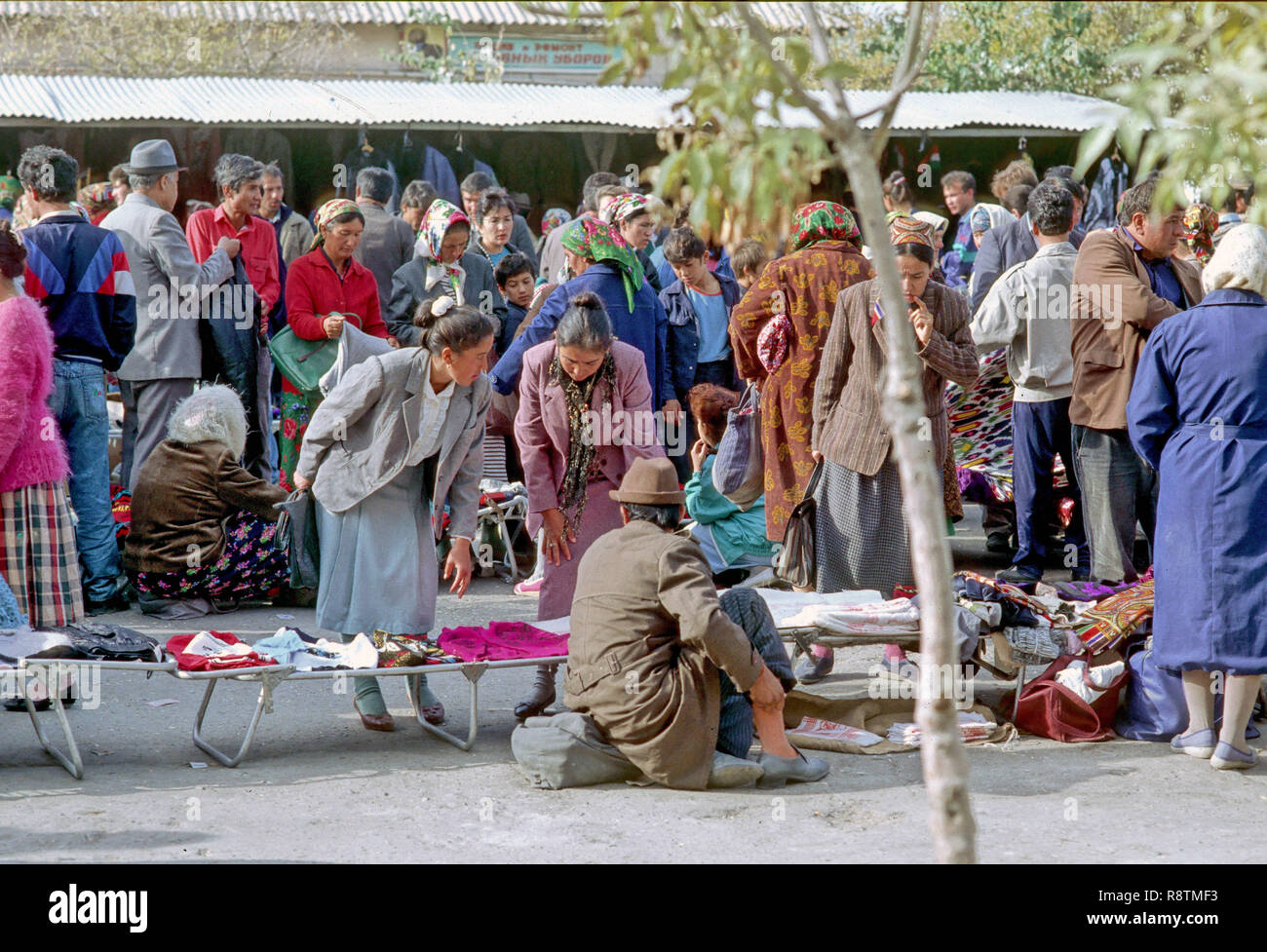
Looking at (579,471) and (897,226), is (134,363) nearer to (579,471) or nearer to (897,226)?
(579,471)

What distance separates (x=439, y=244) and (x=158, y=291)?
1680mm

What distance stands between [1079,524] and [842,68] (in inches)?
244

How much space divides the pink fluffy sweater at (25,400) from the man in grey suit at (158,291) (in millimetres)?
2269

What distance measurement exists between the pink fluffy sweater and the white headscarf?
4551 mm

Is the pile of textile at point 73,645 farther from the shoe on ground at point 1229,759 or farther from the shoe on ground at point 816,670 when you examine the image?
the shoe on ground at point 1229,759

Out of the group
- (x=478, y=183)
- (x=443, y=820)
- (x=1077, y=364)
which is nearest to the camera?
(x=443, y=820)

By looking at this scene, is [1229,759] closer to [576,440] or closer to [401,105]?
[576,440]

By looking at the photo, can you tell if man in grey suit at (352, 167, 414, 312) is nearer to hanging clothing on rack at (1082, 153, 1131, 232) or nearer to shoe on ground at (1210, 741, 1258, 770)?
shoe on ground at (1210, 741, 1258, 770)

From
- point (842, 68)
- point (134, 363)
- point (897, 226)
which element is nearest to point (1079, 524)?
point (897, 226)

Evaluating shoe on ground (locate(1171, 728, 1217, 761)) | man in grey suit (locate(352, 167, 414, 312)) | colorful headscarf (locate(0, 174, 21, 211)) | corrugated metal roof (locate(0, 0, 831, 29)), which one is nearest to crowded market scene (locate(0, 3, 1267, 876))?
shoe on ground (locate(1171, 728, 1217, 761))

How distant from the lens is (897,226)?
6.18 meters

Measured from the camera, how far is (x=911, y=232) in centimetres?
614

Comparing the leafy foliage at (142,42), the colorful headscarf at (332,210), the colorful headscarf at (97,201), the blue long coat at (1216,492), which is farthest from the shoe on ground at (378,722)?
the leafy foliage at (142,42)

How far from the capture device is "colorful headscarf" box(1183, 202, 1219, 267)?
771 centimetres
